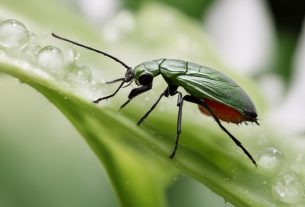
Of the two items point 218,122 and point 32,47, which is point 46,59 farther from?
point 218,122

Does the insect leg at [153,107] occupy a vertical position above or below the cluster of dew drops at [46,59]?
below

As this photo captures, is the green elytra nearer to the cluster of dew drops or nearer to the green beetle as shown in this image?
the green beetle

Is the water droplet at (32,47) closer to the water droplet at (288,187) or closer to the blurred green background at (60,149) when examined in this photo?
the blurred green background at (60,149)

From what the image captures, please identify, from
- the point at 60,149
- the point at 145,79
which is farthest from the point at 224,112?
the point at 60,149

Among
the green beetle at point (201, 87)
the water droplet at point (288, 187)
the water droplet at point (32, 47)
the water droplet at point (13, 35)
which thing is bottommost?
Answer: the green beetle at point (201, 87)

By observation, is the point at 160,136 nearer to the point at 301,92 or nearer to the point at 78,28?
the point at 78,28

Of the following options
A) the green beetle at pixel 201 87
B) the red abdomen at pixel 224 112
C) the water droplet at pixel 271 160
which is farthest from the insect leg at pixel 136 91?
the water droplet at pixel 271 160

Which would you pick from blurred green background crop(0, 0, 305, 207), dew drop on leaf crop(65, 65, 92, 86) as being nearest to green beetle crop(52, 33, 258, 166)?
blurred green background crop(0, 0, 305, 207)

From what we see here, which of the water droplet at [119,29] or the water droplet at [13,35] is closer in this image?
the water droplet at [13,35]
